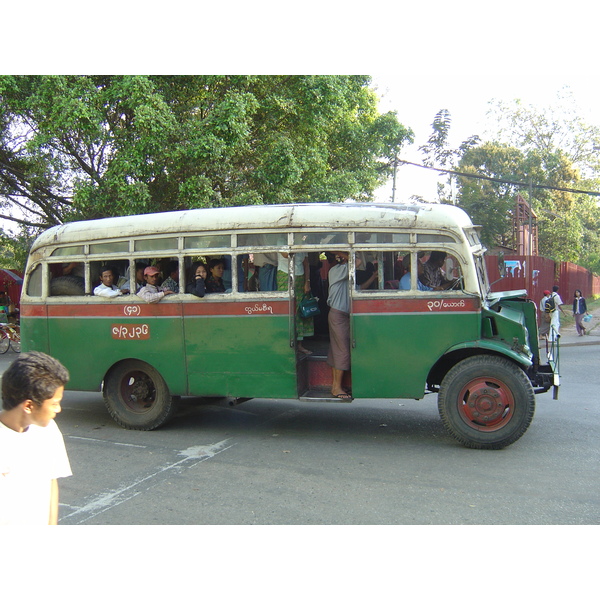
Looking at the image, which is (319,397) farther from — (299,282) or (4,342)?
(4,342)

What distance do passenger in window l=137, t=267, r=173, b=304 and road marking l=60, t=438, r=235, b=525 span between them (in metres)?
1.81

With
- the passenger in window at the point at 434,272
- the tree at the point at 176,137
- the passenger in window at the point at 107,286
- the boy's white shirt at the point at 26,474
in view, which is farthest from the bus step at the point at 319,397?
the tree at the point at 176,137

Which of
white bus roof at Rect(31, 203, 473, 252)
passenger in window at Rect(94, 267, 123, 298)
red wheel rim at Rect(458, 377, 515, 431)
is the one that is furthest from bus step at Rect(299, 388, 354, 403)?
passenger in window at Rect(94, 267, 123, 298)

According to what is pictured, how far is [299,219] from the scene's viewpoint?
22.0 feet

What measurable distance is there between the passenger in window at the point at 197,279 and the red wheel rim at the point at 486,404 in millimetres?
3101

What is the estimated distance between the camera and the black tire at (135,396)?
7.41m

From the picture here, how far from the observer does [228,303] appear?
698 cm

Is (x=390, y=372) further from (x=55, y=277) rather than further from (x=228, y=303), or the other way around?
(x=55, y=277)

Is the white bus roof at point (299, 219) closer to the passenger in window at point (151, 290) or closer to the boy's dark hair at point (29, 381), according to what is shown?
the passenger in window at point (151, 290)

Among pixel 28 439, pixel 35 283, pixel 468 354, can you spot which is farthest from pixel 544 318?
pixel 28 439

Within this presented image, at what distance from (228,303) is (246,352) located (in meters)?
0.60

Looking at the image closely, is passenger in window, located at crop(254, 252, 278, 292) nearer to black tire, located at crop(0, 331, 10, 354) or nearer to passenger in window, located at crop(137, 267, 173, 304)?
passenger in window, located at crop(137, 267, 173, 304)

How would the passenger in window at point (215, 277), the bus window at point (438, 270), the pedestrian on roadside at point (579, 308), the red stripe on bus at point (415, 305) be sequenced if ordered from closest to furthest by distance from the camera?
the red stripe on bus at point (415, 305)
the bus window at point (438, 270)
the passenger in window at point (215, 277)
the pedestrian on roadside at point (579, 308)

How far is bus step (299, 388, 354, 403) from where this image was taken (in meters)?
6.75
